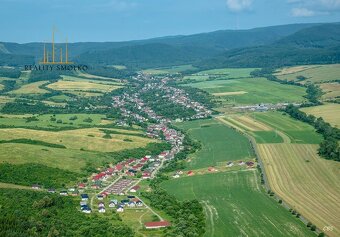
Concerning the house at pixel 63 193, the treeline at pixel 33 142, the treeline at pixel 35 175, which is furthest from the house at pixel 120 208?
the treeline at pixel 33 142

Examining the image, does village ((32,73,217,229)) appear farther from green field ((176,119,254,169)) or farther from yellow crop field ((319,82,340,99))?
yellow crop field ((319,82,340,99))

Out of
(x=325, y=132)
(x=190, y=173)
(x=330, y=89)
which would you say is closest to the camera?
(x=190, y=173)

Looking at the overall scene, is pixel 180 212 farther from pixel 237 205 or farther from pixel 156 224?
pixel 237 205

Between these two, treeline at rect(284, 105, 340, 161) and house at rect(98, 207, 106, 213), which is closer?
house at rect(98, 207, 106, 213)

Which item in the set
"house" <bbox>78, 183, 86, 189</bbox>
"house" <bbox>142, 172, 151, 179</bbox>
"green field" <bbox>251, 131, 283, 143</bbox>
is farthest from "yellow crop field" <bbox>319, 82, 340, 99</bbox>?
"house" <bbox>78, 183, 86, 189</bbox>

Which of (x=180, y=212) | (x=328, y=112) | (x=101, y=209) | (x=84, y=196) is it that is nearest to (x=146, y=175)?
(x=84, y=196)

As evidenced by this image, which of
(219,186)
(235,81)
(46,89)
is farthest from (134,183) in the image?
(235,81)
